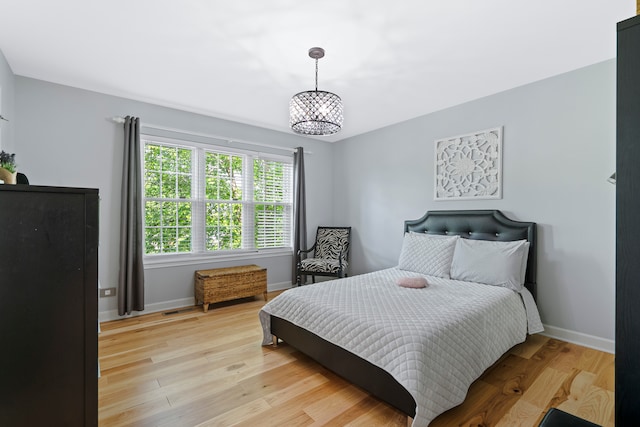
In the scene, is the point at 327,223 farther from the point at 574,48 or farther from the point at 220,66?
the point at 574,48

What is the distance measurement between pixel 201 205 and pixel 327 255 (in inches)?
78.8

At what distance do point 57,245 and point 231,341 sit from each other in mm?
1950

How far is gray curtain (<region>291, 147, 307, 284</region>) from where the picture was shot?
185 inches

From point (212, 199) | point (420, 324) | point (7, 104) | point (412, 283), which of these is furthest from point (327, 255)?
point (7, 104)

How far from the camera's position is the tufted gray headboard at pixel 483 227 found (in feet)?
9.66

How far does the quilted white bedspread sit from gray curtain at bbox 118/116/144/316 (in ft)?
5.55

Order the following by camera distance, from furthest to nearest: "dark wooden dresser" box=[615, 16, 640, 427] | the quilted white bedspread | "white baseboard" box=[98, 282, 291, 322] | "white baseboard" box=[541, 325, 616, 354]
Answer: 1. "white baseboard" box=[98, 282, 291, 322]
2. "white baseboard" box=[541, 325, 616, 354]
3. the quilted white bedspread
4. "dark wooden dresser" box=[615, 16, 640, 427]

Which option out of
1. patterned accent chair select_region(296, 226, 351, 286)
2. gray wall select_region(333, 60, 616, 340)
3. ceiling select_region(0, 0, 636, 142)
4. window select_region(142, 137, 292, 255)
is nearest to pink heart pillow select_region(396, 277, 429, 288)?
gray wall select_region(333, 60, 616, 340)

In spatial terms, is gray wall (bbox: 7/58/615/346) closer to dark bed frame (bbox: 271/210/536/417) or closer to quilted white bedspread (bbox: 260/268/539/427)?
dark bed frame (bbox: 271/210/536/417)

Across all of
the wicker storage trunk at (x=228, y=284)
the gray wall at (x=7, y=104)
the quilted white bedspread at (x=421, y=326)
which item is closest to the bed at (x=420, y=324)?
the quilted white bedspread at (x=421, y=326)

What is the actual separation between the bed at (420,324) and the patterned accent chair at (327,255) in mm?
1011

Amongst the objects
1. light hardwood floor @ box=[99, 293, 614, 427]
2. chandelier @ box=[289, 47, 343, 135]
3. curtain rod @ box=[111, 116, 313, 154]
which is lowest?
light hardwood floor @ box=[99, 293, 614, 427]

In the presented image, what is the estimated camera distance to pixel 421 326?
5.93ft

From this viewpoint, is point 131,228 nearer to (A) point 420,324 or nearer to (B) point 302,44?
(B) point 302,44
